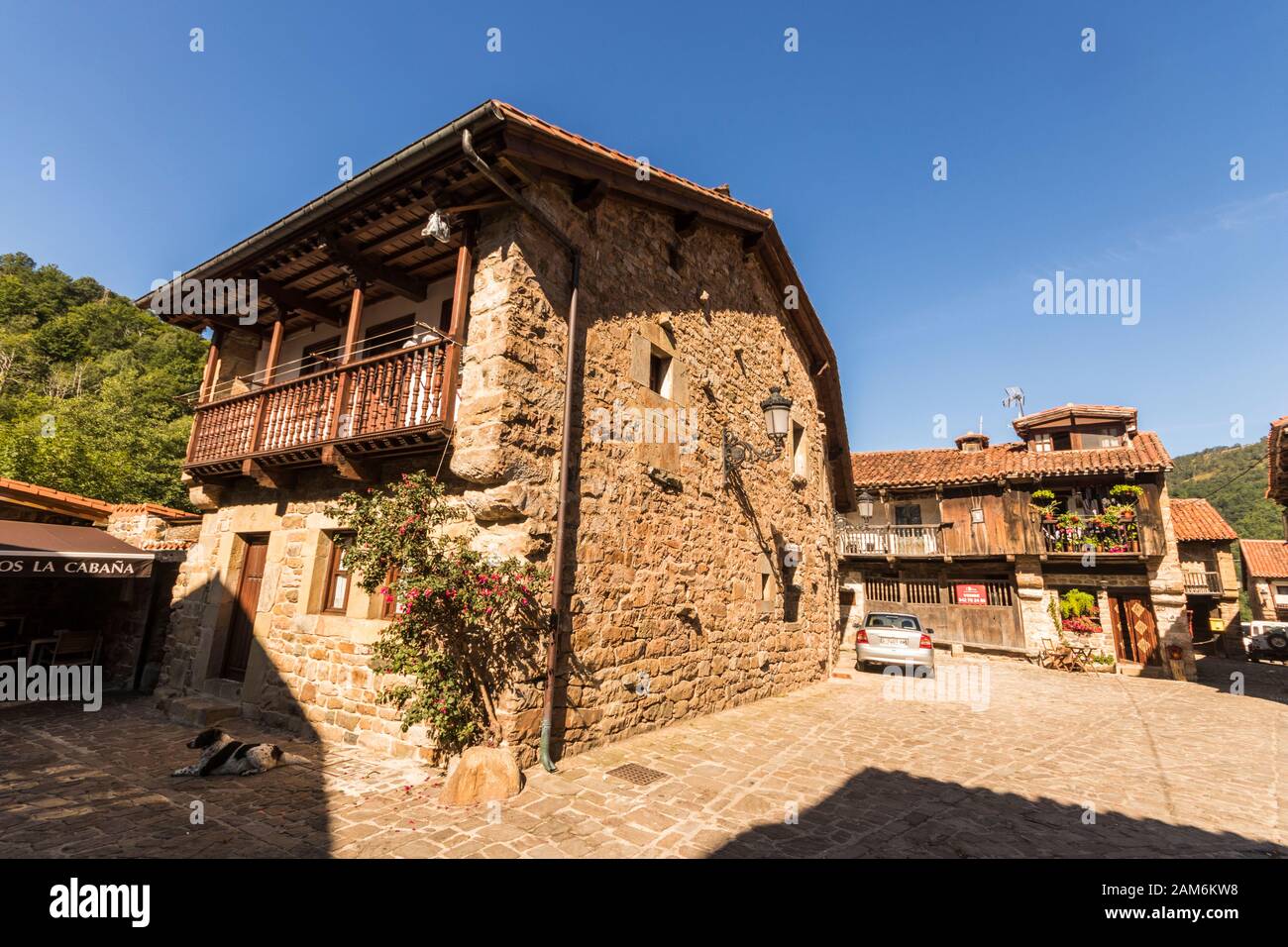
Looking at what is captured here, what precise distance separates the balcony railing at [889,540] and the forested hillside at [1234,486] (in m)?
32.1

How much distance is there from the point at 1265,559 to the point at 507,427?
4352 centimetres

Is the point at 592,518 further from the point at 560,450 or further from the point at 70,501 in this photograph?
the point at 70,501

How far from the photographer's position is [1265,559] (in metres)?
29.2

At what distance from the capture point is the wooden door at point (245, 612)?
25.1ft

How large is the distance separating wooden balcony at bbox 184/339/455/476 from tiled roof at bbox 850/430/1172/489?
18.6 m

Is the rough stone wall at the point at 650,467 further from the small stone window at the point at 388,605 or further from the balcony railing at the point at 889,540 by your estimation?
the balcony railing at the point at 889,540

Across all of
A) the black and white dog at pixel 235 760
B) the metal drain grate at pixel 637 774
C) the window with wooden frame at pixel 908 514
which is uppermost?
the window with wooden frame at pixel 908 514

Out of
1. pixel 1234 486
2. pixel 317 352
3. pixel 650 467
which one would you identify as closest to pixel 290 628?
pixel 317 352

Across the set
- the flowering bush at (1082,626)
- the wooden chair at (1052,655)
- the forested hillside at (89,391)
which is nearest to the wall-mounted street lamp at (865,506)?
the wooden chair at (1052,655)

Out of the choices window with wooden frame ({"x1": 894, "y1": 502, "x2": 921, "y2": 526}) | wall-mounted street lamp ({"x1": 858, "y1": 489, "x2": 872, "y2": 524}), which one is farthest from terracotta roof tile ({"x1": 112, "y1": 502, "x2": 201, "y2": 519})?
window with wooden frame ({"x1": 894, "y1": 502, "x2": 921, "y2": 526})

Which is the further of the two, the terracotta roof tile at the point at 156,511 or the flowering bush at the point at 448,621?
the terracotta roof tile at the point at 156,511

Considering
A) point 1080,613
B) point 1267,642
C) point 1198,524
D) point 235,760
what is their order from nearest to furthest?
point 235,760 → point 1080,613 → point 1267,642 → point 1198,524

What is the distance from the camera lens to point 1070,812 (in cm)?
440
